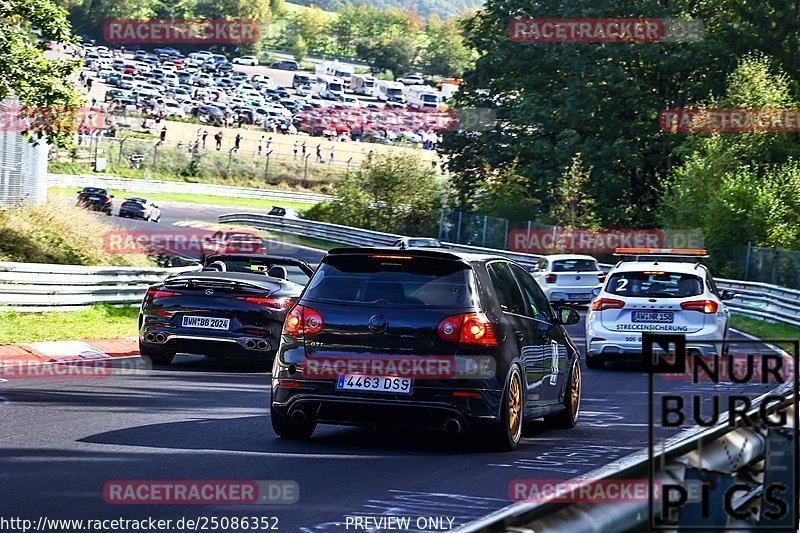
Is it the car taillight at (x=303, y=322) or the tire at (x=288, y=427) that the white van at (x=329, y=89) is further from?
the car taillight at (x=303, y=322)

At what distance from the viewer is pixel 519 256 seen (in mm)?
51438

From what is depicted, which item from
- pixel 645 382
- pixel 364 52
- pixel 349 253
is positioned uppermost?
pixel 364 52

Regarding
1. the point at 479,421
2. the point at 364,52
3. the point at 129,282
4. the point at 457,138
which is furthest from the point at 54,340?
→ the point at 364,52

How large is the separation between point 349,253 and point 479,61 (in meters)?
52.7

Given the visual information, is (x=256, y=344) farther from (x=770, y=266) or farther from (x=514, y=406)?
(x=770, y=266)

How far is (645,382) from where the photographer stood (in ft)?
57.0

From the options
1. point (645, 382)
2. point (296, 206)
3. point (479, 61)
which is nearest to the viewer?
point (645, 382)

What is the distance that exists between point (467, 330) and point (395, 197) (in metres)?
54.4

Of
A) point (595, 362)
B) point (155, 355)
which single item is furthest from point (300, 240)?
point (155, 355)

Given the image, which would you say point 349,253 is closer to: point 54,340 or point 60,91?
point 54,340

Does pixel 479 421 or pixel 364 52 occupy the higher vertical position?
pixel 364 52

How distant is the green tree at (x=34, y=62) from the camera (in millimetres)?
24172

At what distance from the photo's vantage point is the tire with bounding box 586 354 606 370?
1892cm

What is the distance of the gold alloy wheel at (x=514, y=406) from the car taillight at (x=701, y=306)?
8.51m
